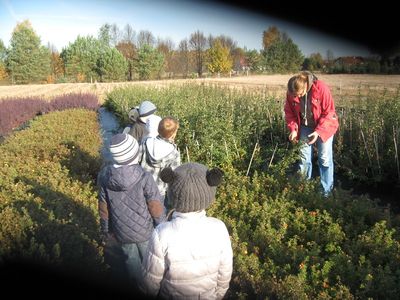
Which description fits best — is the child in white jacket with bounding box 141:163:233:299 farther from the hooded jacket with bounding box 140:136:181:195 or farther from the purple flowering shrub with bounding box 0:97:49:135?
the purple flowering shrub with bounding box 0:97:49:135

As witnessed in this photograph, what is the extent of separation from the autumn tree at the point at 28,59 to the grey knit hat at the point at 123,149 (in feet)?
114

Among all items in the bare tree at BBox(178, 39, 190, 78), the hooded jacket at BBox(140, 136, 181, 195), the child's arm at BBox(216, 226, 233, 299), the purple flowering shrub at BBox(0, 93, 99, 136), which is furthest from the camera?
the purple flowering shrub at BBox(0, 93, 99, 136)

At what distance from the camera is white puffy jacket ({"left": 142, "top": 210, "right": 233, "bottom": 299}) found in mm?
1876

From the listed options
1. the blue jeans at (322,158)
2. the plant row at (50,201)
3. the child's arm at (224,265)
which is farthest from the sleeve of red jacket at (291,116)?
the child's arm at (224,265)

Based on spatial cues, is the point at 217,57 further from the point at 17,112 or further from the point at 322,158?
the point at 322,158

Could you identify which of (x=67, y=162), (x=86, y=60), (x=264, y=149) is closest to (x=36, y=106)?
(x=67, y=162)

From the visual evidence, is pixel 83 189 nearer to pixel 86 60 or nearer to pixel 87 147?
pixel 87 147

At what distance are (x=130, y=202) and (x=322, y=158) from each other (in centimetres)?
302

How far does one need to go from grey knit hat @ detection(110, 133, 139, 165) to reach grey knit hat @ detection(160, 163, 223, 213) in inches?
31.8

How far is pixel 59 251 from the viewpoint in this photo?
242 cm

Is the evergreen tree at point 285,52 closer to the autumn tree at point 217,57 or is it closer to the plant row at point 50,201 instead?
the autumn tree at point 217,57

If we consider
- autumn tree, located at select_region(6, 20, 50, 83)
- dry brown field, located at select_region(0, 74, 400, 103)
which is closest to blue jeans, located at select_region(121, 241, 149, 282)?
dry brown field, located at select_region(0, 74, 400, 103)

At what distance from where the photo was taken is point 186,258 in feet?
6.20

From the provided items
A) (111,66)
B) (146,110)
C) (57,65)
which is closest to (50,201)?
(146,110)
